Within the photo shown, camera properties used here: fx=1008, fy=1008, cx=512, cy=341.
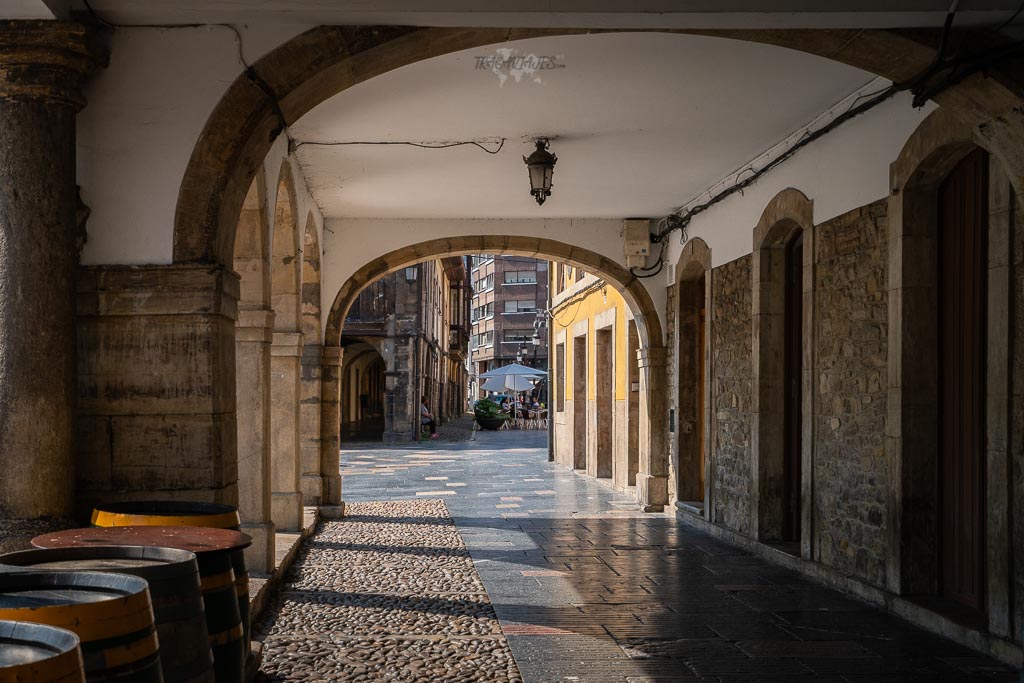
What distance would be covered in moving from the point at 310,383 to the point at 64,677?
8952 millimetres

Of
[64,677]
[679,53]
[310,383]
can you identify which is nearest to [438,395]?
[310,383]

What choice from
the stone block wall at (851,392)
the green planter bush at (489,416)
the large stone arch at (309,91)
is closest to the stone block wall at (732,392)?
the stone block wall at (851,392)

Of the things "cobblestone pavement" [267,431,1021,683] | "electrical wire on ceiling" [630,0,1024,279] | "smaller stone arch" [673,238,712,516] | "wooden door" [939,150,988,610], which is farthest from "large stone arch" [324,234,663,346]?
"wooden door" [939,150,988,610]

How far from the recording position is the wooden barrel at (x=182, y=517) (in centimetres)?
339

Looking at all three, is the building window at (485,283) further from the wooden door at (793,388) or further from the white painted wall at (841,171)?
the wooden door at (793,388)

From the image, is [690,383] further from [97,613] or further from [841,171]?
[97,613]

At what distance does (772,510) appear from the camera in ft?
26.4

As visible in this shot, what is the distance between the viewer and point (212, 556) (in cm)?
304

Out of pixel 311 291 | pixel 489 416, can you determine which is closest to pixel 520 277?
pixel 489 416

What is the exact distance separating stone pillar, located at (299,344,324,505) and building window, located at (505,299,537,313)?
51189mm

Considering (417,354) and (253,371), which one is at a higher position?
(253,371)

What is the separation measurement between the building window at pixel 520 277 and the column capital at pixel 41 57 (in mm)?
58601

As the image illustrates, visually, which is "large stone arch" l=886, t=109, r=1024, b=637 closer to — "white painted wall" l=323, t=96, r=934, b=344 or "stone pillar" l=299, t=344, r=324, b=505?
"white painted wall" l=323, t=96, r=934, b=344

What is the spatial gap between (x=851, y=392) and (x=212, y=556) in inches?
180
